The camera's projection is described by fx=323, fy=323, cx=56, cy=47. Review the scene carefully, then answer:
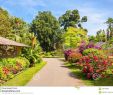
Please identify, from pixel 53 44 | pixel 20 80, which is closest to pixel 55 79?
pixel 20 80

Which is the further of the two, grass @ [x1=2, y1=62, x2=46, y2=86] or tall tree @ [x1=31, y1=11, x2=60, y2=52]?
tall tree @ [x1=31, y1=11, x2=60, y2=52]

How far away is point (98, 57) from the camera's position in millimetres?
18625

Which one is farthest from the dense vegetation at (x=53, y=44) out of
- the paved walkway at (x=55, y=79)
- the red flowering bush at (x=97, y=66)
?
the paved walkway at (x=55, y=79)

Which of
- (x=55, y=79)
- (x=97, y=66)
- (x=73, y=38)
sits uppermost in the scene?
(x=73, y=38)

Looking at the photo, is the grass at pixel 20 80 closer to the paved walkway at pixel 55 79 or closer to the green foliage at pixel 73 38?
the paved walkway at pixel 55 79

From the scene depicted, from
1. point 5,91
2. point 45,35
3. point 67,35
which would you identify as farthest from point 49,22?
point 5,91

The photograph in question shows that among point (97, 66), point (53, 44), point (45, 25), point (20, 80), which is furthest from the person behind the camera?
point (53, 44)

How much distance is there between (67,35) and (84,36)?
14.5 ft

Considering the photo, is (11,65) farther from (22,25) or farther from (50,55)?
(50,55)

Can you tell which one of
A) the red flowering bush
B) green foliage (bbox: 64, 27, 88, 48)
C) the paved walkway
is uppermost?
green foliage (bbox: 64, 27, 88, 48)

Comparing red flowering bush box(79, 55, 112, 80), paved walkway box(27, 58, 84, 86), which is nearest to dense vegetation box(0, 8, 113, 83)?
red flowering bush box(79, 55, 112, 80)

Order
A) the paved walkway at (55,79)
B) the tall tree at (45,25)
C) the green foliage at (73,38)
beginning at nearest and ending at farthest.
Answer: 1. the paved walkway at (55,79)
2. the tall tree at (45,25)
3. the green foliage at (73,38)

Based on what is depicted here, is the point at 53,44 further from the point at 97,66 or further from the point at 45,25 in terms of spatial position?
the point at 97,66

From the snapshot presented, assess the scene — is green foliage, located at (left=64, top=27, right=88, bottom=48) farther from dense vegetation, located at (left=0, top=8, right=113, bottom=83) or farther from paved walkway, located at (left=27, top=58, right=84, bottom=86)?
paved walkway, located at (left=27, top=58, right=84, bottom=86)
